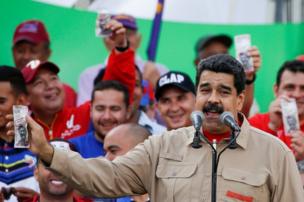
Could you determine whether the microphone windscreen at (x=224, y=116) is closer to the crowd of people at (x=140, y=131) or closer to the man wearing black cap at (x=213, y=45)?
the crowd of people at (x=140, y=131)

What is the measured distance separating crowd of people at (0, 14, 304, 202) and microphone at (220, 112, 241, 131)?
9 cm

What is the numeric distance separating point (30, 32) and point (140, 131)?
1895 mm

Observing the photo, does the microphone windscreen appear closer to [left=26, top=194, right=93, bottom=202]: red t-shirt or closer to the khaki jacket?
the khaki jacket

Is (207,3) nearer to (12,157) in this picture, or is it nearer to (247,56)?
(247,56)

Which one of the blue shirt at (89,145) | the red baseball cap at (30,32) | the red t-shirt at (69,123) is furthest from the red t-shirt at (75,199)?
the red baseball cap at (30,32)

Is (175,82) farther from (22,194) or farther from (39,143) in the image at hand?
(39,143)

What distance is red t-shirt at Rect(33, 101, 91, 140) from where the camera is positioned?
755 cm

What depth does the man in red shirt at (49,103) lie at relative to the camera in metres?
7.57

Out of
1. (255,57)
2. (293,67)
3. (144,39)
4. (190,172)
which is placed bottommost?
(190,172)

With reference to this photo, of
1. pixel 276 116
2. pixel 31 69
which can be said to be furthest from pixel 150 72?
pixel 276 116

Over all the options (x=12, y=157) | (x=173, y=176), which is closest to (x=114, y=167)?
(x=173, y=176)

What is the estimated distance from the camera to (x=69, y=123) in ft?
24.9

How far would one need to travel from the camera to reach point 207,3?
930cm

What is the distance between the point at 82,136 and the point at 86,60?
1.63 meters
